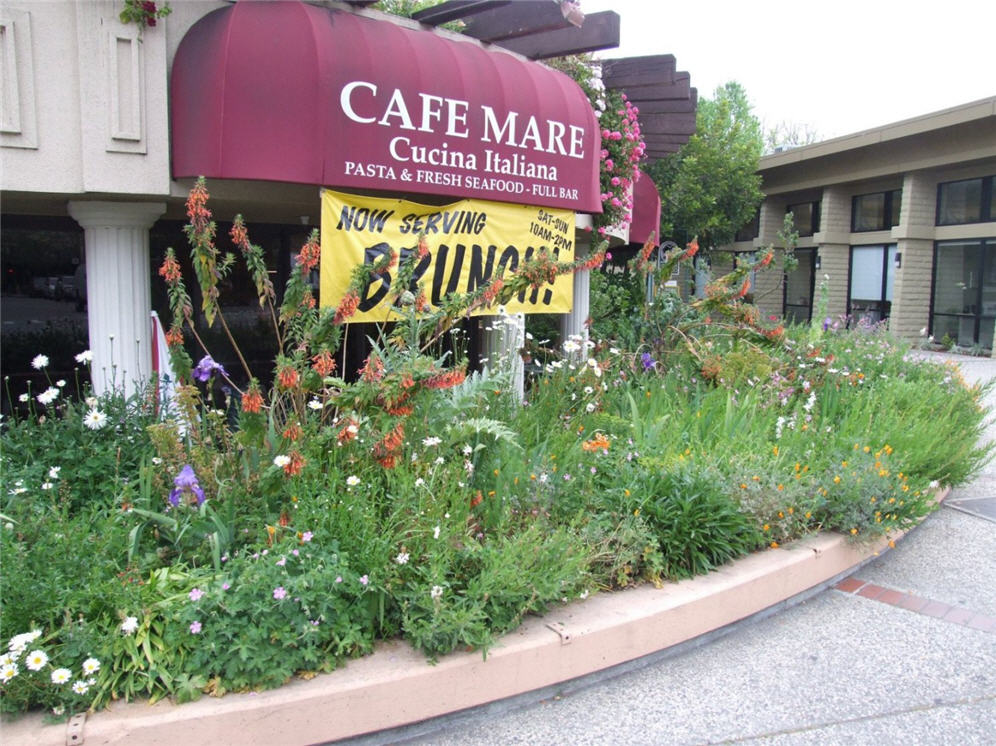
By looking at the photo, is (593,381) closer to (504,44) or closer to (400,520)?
(400,520)

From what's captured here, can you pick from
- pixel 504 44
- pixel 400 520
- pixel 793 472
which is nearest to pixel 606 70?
pixel 504 44

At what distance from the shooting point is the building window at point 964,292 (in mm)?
16719

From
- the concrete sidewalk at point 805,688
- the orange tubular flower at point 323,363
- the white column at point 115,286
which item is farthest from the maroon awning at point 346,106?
the concrete sidewalk at point 805,688

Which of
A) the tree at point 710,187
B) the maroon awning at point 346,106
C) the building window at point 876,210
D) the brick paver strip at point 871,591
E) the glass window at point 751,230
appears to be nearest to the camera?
the brick paver strip at point 871,591

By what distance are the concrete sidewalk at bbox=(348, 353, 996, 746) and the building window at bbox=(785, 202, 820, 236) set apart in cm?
2002

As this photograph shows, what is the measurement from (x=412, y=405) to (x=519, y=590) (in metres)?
0.96

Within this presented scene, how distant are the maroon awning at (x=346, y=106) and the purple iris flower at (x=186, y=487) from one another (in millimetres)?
2402

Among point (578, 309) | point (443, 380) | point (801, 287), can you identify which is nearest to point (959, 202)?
point (801, 287)

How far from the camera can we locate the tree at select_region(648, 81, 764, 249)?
21.6 m

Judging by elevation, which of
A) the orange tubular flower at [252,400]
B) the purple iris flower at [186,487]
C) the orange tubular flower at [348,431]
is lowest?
the purple iris flower at [186,487]

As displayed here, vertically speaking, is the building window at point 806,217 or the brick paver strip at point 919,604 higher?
the building window at point 806,217

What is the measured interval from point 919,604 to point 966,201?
16.5 meters

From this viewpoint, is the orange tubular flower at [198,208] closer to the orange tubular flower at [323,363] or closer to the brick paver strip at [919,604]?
the orange tubular flower at [323,363]

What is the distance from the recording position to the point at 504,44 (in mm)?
6844
